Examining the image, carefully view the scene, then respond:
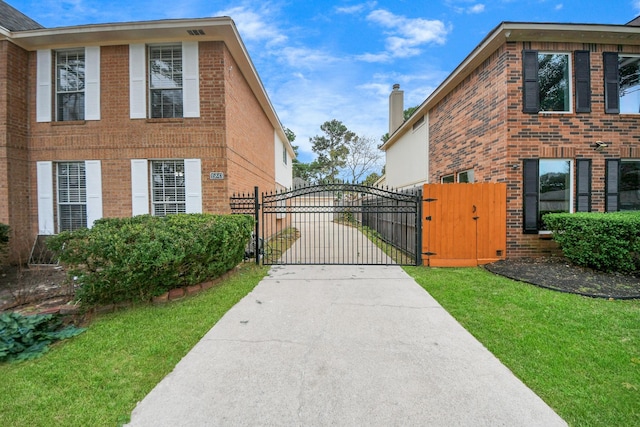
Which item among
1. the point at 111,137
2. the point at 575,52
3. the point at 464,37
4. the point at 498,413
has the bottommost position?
the point at 498,413

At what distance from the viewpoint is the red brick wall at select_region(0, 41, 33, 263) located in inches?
280

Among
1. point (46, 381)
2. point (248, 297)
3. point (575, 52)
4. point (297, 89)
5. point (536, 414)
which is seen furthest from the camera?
point (297, 89)

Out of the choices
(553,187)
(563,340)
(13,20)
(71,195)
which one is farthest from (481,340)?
(13,20)

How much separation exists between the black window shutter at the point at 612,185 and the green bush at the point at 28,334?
10.8 m

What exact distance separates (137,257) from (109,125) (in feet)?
17.4

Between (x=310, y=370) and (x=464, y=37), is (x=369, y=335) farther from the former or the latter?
(x=464, y=37)

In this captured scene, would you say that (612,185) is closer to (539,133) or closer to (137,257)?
(539,133)

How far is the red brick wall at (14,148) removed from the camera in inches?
280

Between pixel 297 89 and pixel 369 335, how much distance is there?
59.1 feet

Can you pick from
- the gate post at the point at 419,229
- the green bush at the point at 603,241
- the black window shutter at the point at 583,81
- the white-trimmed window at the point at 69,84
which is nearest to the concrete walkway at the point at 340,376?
the gate post at the point at 419,229

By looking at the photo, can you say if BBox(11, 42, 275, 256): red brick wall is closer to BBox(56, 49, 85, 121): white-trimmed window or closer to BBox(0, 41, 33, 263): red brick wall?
BBox(0, 41, 33, 263): red brick wall

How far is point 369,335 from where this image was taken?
130 inches

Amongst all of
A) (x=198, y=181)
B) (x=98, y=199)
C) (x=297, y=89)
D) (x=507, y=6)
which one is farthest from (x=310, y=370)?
(x=297, y=89)

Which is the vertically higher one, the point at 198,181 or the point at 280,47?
the point at 280,47
